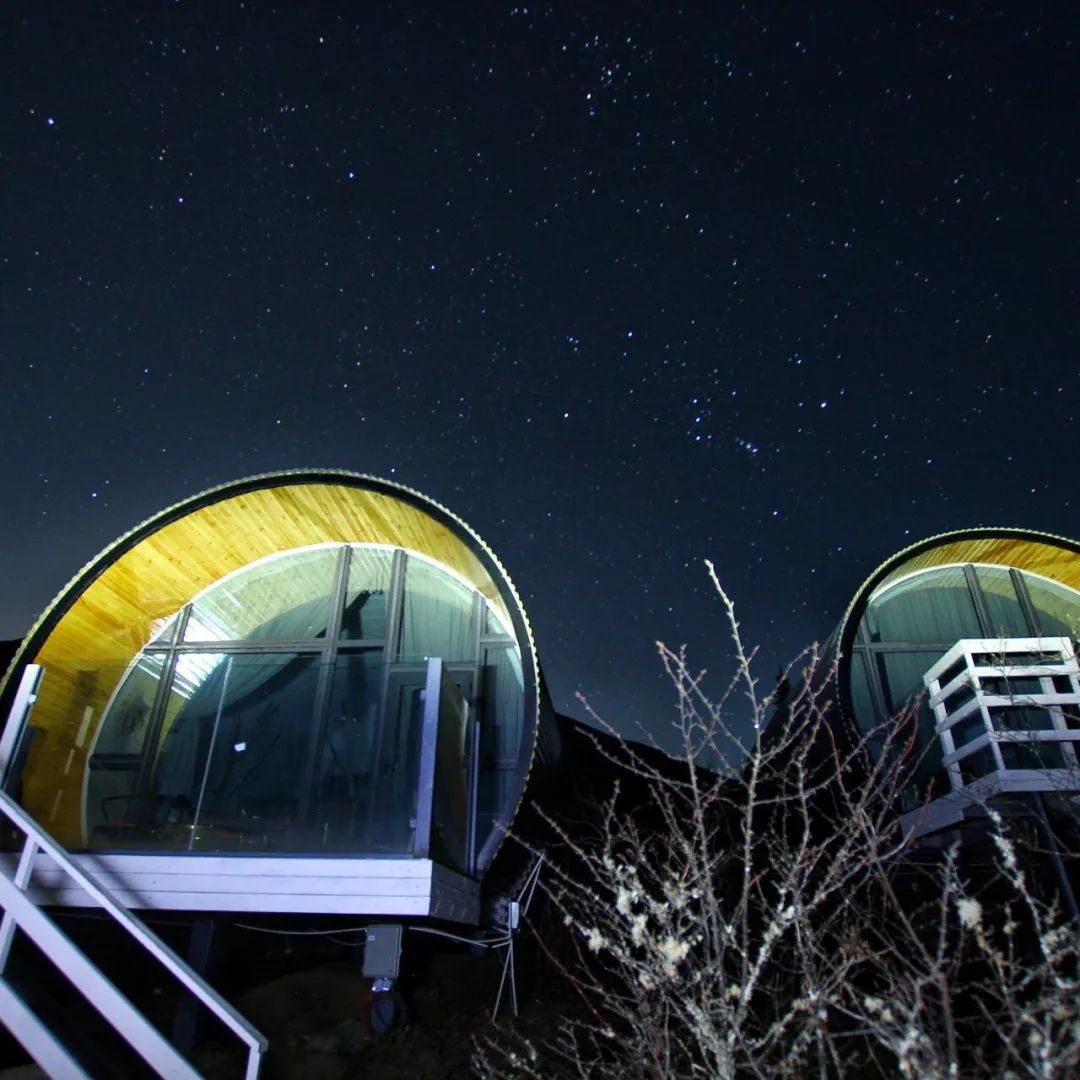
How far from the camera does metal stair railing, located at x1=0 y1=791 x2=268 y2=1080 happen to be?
4.31 meters

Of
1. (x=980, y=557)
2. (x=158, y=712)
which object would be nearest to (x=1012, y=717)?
(x=980, y=557)

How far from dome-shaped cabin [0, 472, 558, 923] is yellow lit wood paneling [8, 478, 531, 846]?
27 mm

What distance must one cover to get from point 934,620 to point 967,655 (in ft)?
9.50

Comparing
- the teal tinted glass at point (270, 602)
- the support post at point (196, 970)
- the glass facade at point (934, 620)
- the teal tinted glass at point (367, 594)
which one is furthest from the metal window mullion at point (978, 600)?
the support post at point (196, 970)

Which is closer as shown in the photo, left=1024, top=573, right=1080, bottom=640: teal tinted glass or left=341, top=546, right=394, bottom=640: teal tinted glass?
left=341, top=546, right=394, bottom=640: teal tinted glass

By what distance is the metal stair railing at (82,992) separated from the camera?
431cm

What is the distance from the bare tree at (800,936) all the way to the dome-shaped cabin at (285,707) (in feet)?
4.21

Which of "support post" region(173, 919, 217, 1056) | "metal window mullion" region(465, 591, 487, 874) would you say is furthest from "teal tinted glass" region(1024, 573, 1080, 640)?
"support post" region(173, 919, 217, 1056)

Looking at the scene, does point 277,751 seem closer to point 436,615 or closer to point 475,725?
point 475,725

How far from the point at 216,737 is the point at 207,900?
1247mm

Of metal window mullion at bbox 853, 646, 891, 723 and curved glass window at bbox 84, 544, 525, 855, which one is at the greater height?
metal window mullion at bbox 853, 646, 891, 723

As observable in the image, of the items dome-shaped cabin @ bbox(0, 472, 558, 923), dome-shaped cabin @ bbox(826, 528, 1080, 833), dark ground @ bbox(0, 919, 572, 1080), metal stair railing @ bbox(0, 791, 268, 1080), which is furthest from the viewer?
dome-shaped cabin @ bbox(826, 528, 1080, 833)

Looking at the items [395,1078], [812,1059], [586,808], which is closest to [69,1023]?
[395,1078]

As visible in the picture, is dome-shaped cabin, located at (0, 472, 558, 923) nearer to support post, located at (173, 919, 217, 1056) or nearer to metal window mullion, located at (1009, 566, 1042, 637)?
support post, located at (173, 919, 217, 1056)
